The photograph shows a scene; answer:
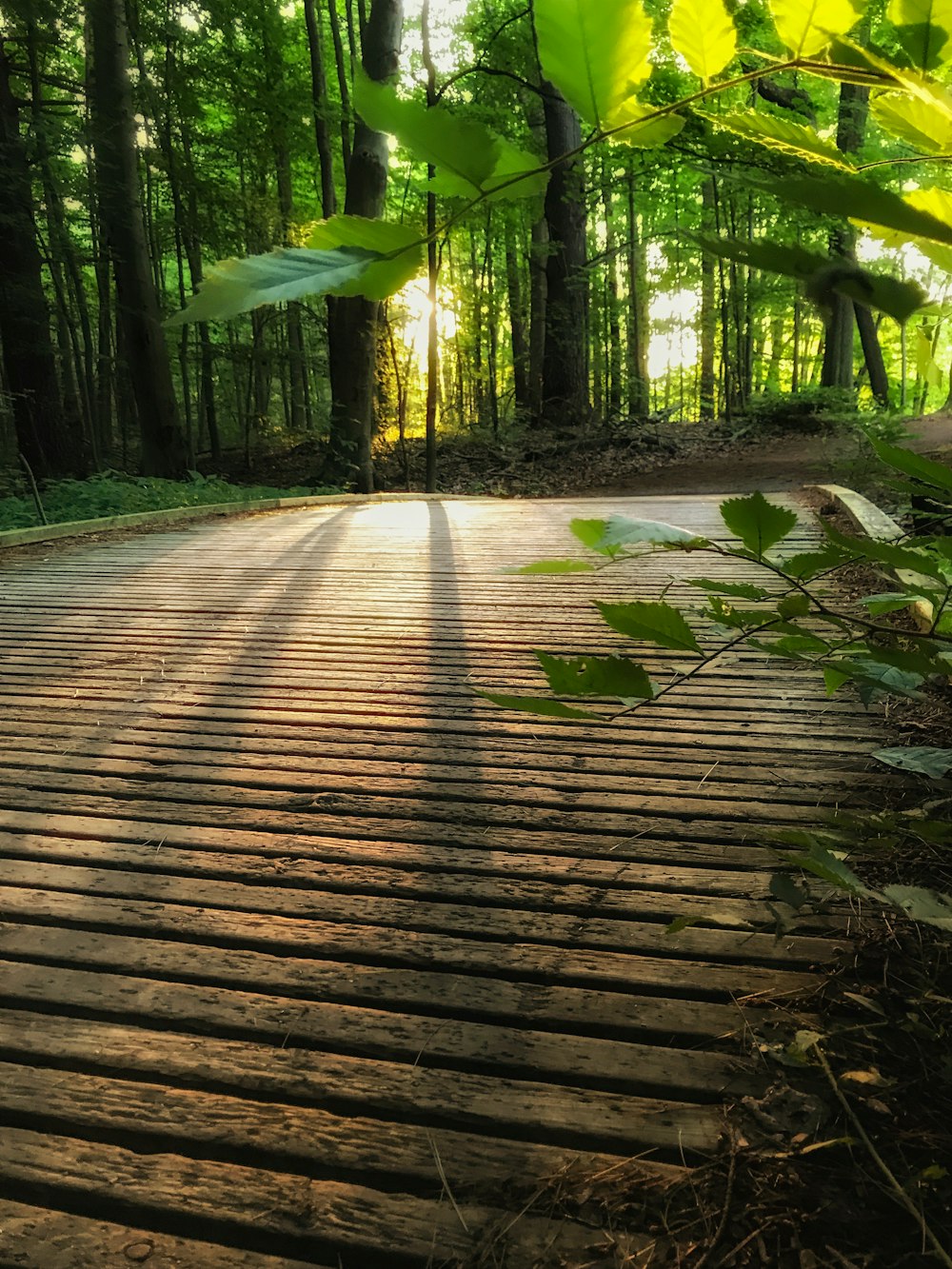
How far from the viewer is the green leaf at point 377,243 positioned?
0.44 meters

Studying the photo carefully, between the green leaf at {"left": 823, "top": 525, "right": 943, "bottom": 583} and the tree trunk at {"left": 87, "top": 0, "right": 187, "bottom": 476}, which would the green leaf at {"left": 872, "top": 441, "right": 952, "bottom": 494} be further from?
the tree trunk at {"left": 87, "top": 0, "right": 187, "bottom": 476}

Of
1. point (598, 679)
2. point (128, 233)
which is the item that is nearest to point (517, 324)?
point (128, 233)

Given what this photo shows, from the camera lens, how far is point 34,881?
1.79 metres

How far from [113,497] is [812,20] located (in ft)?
30.7

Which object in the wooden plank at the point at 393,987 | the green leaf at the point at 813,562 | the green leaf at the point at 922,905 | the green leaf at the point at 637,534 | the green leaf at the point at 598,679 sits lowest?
the wooden plank at the point at 393,987

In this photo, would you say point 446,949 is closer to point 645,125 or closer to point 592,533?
point 592,533

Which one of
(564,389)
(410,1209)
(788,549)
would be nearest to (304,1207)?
(410,1209)

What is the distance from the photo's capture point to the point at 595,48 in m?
0.43

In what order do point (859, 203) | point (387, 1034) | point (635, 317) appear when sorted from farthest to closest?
point (635, 317)
point (387, 1034)
point (859, 203)

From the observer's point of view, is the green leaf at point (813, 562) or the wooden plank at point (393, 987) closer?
the green leaf at point (813, 562)

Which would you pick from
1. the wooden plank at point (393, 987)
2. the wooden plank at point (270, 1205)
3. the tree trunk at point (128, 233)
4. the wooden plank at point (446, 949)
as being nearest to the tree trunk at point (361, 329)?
the tree trunk at point (128, 233)

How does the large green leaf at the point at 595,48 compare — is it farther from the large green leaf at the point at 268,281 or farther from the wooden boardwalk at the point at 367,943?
the wooden boardwalk at the point at 367,943

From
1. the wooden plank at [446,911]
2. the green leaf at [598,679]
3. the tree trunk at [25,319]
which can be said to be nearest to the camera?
the green leaf at [598,679]

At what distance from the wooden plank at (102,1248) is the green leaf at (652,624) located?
0.86 meters
